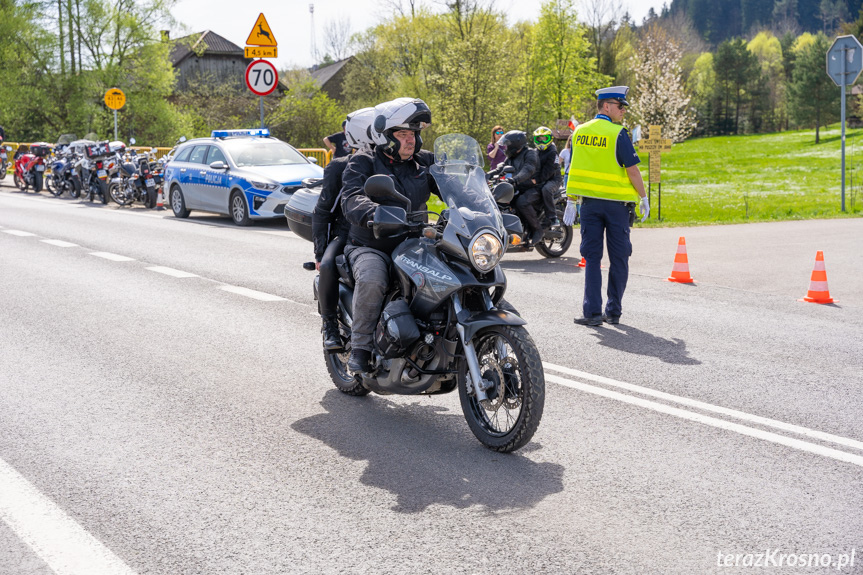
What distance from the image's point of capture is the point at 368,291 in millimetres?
5367

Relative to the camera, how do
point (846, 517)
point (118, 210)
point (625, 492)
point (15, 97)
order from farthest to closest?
point (15, 97), point (118, 210), point (625, 492), point (846, 517)

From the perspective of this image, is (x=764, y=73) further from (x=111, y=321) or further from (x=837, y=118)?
(x=111, y=321)

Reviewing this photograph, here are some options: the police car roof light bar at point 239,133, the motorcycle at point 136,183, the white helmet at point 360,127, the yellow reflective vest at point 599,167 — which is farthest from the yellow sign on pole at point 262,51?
the white helmet at point 360,127

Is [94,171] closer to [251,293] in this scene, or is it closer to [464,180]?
[251,293]

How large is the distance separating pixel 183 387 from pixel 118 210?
1709cm

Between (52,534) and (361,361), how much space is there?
6.61 ft

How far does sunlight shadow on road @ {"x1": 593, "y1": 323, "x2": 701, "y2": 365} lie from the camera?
24.2 ft

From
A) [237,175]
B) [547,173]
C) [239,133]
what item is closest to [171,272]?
[547,173]

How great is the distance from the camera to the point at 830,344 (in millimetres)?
7910

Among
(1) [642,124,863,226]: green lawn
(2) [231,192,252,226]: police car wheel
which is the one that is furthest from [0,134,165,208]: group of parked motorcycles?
(1) [642,124,863,226]: green lawn

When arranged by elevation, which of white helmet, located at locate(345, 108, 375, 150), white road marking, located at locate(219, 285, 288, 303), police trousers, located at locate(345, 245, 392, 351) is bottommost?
white road marking, located at locate(219, 285, 288, 303)

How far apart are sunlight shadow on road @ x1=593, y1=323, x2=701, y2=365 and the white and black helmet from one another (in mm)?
2961

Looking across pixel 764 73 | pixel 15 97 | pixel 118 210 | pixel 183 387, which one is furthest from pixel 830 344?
pixel 764 73

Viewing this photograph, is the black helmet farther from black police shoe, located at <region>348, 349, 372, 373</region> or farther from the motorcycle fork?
the motorcycle fork
